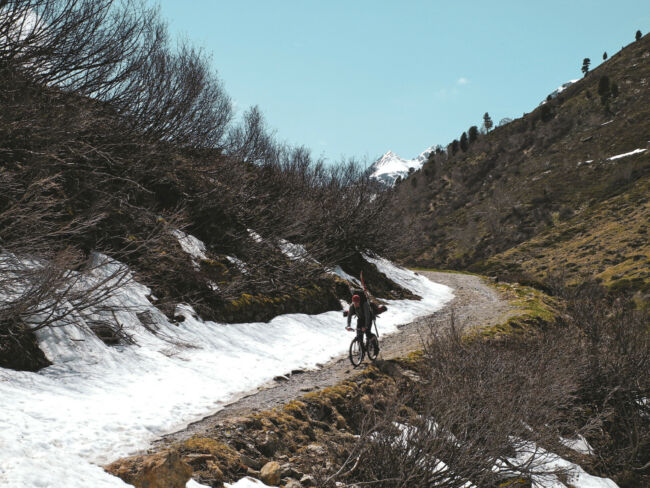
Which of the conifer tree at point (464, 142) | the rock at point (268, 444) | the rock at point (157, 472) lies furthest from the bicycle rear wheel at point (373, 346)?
the conifer tree at point (464, 142)

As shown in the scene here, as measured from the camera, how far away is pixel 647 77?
92.1m

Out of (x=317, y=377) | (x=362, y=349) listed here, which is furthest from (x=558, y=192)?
(x=317, y=377)

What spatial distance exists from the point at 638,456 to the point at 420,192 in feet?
359

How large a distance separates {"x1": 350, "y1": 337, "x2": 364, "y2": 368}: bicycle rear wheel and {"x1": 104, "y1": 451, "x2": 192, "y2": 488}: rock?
6201mm

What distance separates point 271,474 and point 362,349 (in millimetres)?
5311

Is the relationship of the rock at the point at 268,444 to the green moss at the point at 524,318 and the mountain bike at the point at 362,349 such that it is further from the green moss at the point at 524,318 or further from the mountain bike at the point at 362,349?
the green moss at the point at 524,318

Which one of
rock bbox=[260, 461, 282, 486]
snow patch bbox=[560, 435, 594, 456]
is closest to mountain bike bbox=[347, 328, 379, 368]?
snow patch bbox=[560, 435, 594, 456]

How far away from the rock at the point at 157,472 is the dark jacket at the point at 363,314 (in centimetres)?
627

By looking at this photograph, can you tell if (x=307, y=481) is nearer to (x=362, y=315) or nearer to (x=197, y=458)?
(x=197, y=458)

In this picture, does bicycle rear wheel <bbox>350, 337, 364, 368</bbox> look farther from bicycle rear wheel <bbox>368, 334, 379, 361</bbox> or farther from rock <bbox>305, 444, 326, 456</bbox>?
rock <bbox>305, 444, 326, 456</bbox>

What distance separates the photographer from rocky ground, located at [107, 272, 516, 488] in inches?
171

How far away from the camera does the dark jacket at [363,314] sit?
33.1 ft

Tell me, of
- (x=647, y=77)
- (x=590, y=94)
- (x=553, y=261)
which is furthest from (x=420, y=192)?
(x=553, y=261)

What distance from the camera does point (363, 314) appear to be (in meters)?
10.2
